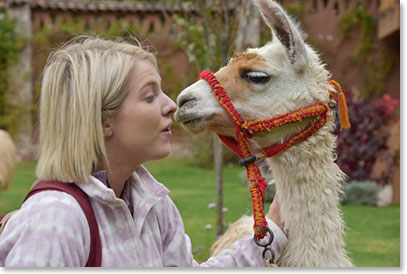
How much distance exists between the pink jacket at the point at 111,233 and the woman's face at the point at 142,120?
4.8 inches

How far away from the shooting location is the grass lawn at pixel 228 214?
9.97 feet

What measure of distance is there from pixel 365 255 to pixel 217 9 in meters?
1.83

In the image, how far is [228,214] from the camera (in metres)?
4.05

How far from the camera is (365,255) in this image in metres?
3.15

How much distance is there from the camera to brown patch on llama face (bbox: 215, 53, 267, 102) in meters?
1.46

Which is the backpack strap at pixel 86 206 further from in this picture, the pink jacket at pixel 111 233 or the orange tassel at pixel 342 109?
the orange tassel at pixel 342 109

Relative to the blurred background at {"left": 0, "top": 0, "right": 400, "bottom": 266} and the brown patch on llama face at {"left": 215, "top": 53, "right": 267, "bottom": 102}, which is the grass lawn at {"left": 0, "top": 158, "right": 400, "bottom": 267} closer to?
the blurred background at {"left": 0, "top": 0, "right": 400, "bottom": 266}

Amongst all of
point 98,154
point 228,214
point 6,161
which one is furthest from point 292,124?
point 6,161

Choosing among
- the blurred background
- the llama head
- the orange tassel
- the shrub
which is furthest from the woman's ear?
the shrub

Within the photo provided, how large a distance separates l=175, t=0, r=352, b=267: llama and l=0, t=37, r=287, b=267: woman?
0.27 m

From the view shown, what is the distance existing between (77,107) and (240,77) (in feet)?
1.86

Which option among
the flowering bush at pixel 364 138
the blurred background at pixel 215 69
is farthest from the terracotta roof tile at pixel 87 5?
the flowering bush at pixel 364 138

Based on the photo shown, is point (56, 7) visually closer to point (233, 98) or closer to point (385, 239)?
point (385, 239)

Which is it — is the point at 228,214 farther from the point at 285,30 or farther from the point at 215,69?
the point at 285,30
